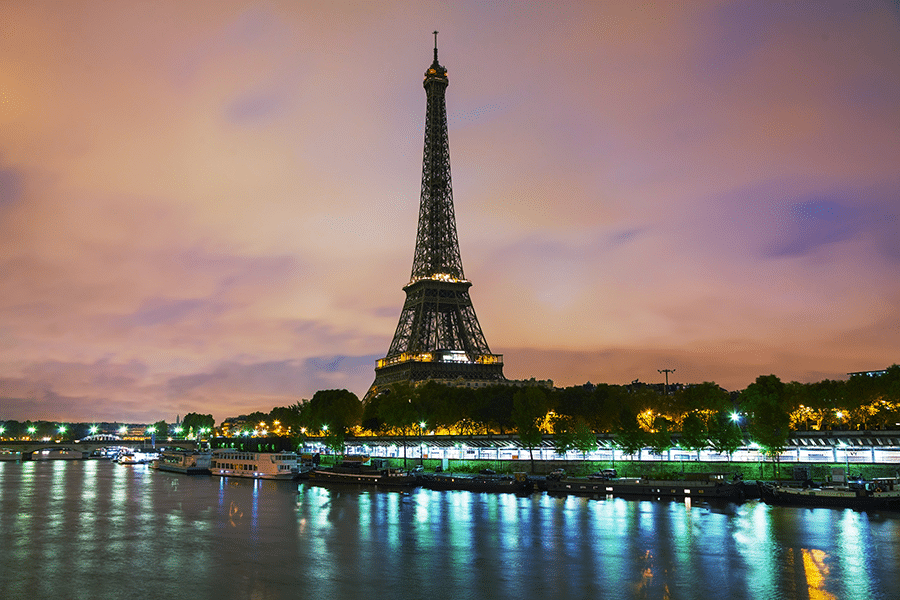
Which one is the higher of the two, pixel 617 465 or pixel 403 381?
pixel 403 381

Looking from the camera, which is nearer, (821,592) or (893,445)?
(821,592)

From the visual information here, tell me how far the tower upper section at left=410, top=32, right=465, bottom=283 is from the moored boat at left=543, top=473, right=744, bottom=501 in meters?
88.3

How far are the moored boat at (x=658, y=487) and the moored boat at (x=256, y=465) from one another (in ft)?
141

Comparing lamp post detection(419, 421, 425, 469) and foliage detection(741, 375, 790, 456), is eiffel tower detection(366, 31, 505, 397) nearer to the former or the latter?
lamp post detection(419, 421, 425, 469)

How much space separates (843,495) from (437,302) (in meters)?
99.8

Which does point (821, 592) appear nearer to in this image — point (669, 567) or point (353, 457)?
point (669, 567)

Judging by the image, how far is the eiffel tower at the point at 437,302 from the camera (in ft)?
489

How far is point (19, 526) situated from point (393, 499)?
31.7 m

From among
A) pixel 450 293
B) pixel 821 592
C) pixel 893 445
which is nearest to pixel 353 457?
pixel 450 293

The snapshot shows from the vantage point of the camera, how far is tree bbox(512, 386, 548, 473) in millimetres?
96438

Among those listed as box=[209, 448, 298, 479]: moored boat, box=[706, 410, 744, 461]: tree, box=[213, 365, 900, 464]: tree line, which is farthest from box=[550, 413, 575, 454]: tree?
box=[209, 448, 298, 479]: moored boat

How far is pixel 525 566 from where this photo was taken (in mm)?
37406

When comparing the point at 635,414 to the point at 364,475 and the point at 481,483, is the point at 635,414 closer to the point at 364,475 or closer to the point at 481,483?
the point at 481,483

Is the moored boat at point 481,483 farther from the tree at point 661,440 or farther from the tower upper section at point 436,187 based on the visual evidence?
the tower upper section at point 436,187
